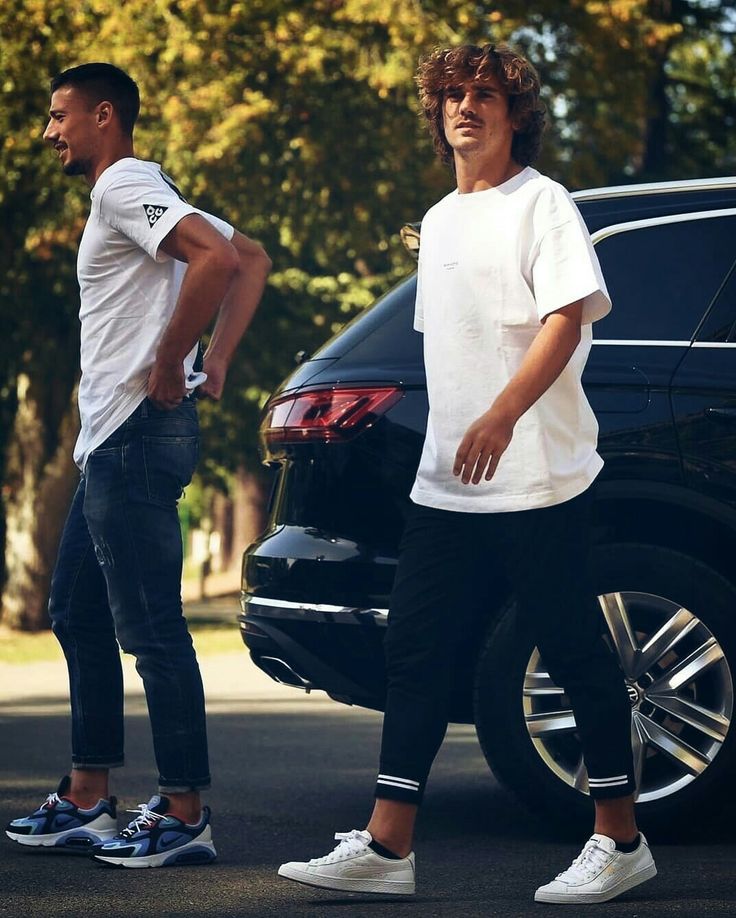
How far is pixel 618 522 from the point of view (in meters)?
4.74

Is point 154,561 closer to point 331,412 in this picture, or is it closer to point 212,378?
point 212,378

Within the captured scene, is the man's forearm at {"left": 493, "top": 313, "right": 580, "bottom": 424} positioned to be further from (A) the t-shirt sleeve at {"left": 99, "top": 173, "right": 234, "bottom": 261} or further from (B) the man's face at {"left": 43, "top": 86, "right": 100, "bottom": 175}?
(B) the man's face at {"left": 43, "top": 86, "right": 100, "bottom": 175}

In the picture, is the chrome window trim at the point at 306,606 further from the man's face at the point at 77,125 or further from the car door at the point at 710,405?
the man's face at the point at 77,125

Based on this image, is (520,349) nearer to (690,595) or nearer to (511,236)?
(511,236)

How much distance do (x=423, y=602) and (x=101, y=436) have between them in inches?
39.0

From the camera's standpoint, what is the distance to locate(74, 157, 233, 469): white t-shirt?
Answer: 14.7ft

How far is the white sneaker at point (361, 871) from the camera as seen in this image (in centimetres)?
396

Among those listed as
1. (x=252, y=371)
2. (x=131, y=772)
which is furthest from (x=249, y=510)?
(x=131, y=772)

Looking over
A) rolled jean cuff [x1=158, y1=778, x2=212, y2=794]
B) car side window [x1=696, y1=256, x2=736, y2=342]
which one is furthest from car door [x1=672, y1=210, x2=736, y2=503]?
rolled jean cuff [x1=158, y1=778, x2=212, y2=794]

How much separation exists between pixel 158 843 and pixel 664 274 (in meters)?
2.05

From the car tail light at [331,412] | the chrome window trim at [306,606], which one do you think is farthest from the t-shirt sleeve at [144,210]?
the chrome window trim at [306,606]

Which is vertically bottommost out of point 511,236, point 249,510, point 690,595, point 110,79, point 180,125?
point 249,510

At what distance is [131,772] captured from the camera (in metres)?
6.32

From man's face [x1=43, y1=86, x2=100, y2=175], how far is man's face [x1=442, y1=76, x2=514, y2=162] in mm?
1064
